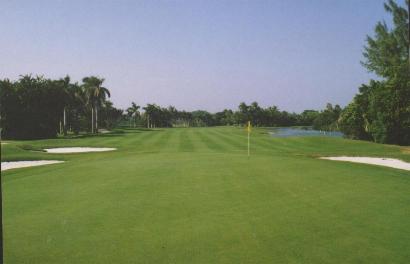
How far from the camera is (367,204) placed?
31.9ft

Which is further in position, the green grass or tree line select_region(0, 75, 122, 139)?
tree line select_region(0, 75, 122, 139)

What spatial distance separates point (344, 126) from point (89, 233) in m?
63.1

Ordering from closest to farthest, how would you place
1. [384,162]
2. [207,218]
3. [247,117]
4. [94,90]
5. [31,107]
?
[207,218] < [384,162] < [31,107] < [94,90] < [247,117]

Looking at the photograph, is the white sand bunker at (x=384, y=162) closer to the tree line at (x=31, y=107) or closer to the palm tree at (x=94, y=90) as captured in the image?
the tree line at (x=31, y=107)

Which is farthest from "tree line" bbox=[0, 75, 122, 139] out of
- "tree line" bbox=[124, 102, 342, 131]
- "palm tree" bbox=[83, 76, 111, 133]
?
"tree line" bbox=[124, 102, 342, 131]

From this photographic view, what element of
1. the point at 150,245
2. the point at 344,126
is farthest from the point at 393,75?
the point at 150,245

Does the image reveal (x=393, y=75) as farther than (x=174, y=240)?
Yes

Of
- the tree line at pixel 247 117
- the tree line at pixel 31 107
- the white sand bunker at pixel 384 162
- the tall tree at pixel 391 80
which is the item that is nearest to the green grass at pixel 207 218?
the white sand bunker at pixel 384 162

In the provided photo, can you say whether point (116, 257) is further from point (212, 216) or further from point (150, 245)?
point (212, 216)

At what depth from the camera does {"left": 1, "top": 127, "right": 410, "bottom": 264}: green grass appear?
20.5 ft

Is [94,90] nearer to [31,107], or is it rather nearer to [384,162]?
[31,107]

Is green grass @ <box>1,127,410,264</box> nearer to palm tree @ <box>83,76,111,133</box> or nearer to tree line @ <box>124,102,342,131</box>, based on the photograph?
palm tree @ <box>83,76,111,133</box>

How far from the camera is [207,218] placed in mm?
8258

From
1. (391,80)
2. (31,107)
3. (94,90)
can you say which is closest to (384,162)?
(391,80)
